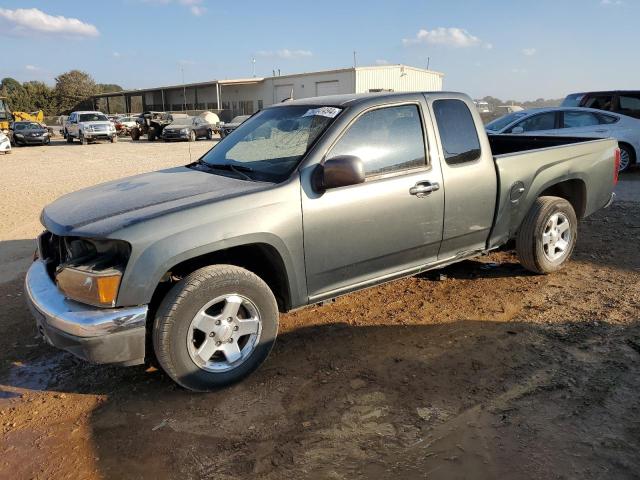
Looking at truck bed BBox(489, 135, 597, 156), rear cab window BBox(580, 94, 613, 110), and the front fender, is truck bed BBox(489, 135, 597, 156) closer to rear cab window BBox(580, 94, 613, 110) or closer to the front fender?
the front fender

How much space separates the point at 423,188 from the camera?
402cm

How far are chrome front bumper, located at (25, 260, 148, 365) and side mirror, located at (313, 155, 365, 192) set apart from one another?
4.59 ft

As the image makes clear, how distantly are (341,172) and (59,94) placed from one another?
78826 mm

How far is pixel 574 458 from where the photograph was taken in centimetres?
268

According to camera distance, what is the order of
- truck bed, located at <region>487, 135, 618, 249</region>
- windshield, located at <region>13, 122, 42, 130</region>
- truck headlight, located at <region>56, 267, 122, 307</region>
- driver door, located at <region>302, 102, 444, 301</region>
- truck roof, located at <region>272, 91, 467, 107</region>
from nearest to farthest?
1. truck headlight, located at <region>56, 267, 122, 307</region>
2. driver door, located at <region>302, 102, 444, 301</region>
3. truck roof, located at <region>272, 91, 467, 107</region>
4. truck bed, located at <region>487, 135, 618, 249</region>
5. windshield, located at <region>13, 122, 42, 130</region>

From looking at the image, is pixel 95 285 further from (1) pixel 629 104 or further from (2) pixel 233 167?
(1) pixel 629 104

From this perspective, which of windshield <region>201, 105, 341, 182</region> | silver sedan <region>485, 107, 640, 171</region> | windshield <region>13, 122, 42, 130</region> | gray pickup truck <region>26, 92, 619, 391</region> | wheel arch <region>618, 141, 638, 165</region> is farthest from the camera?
windshield <region>13, 122, 42, 130</region>

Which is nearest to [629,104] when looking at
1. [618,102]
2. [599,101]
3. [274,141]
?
[618,102]

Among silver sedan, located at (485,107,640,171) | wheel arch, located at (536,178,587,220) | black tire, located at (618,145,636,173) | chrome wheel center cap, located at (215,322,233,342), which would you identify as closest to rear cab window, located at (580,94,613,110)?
silver sedan, located at (485,107,640,171)

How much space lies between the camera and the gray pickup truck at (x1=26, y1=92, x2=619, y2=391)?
3021 millimetres

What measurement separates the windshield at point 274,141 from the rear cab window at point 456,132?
3.23 feet

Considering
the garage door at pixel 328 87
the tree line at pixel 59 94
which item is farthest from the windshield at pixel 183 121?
the tree line at pixel 59 94

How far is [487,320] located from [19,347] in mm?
3820

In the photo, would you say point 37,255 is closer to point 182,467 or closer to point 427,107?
point 182,467
